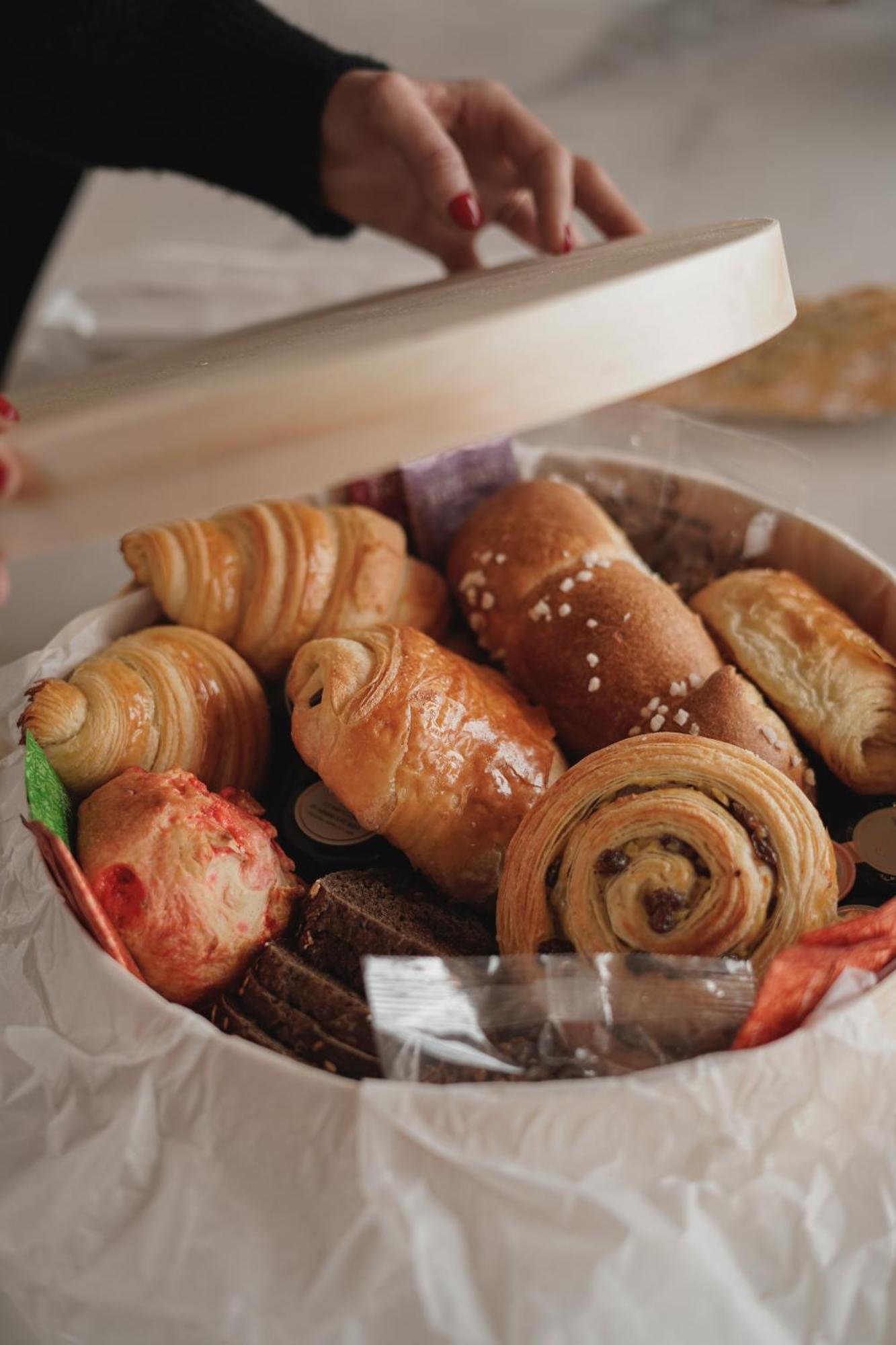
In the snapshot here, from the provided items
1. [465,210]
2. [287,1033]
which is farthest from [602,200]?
[287,1033]

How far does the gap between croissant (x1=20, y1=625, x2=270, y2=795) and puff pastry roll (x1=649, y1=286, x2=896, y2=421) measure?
0.89 meters

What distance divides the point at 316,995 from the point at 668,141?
209 cm

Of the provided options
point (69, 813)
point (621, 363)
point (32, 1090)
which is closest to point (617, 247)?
point (621, 363)

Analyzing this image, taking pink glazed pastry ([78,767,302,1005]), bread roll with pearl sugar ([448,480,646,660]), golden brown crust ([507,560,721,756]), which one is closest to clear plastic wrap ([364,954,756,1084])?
pink glazed pastry ([78,767,302,1005])

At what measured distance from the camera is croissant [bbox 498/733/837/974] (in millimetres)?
700

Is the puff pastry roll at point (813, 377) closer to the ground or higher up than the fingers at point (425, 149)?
closer to the ground

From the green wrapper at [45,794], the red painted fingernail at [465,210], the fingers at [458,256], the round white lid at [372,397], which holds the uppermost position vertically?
the red painted fingernail at [465,210]

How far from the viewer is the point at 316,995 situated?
0.74 meters

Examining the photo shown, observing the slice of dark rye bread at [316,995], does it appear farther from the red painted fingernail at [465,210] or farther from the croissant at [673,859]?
the red painted fingernail at [465,210]

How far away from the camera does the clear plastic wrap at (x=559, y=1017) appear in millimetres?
655

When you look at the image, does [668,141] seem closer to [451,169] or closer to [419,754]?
[451,169]

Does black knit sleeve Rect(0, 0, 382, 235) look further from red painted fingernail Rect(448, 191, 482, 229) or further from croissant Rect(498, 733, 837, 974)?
croissant Rect(498, 733, 837, 974)

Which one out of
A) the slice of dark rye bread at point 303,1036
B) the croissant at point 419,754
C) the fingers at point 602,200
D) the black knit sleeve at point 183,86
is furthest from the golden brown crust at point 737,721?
the black knit sleeve at point 183,86

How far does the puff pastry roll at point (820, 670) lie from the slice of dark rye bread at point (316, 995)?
444mm
